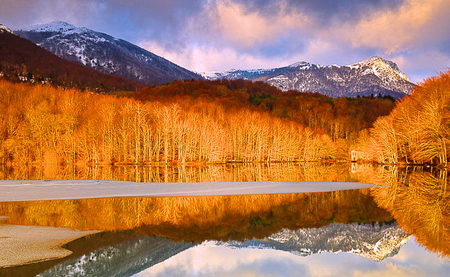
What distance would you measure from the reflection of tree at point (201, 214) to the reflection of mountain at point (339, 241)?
0.78m

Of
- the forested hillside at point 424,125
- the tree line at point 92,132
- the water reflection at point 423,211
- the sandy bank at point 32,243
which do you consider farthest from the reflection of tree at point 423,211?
the tree line at point 92,132

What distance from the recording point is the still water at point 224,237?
9422 millimetres

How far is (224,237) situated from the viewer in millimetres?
12906

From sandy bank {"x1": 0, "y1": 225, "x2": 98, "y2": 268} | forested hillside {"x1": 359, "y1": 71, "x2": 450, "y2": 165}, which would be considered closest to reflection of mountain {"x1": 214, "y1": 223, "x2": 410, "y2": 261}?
sandy bank {"x1": 0, "y1": 225, "x2": 98, "y2": 268}

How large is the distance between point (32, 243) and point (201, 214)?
7.30 metres

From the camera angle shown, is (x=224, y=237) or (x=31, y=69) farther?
(x=31, y=69)

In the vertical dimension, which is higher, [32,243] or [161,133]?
[161,133]

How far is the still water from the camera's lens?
9422mm

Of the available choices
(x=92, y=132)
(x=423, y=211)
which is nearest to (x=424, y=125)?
(x=423, y=211)

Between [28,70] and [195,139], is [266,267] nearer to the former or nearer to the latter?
[195,139]

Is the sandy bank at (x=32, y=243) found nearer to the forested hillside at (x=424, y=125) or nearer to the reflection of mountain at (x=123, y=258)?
the reflection of mountain at (x=123, y=258)

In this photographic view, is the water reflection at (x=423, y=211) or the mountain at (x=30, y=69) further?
the mountain at (x=30, y=69)

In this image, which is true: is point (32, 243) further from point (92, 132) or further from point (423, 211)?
point (92, 132)

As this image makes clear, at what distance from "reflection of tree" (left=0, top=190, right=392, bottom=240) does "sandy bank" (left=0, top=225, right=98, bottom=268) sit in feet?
3.11
